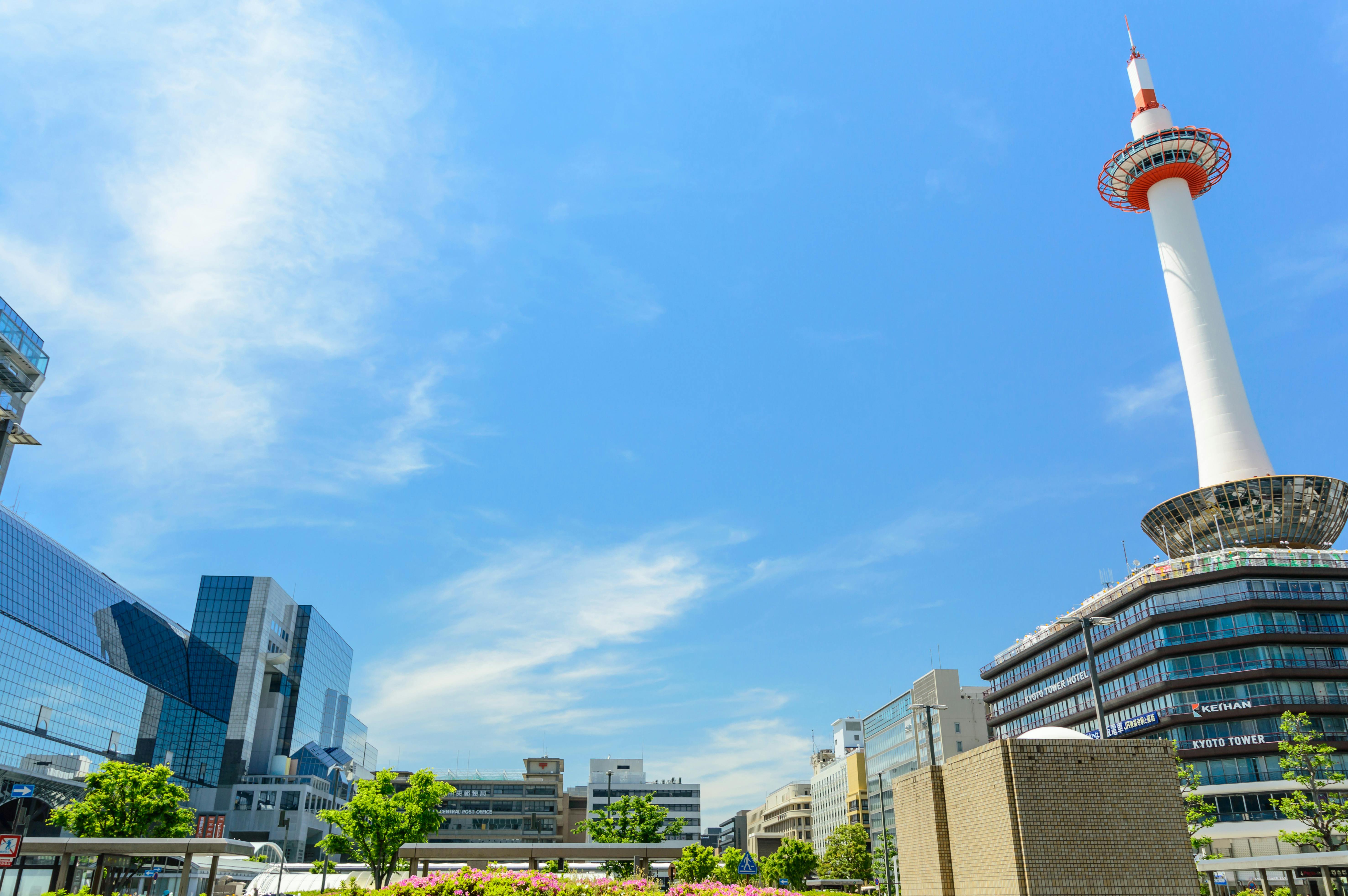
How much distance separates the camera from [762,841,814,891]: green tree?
85312 millimetres

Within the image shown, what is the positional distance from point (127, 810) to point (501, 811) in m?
96.9

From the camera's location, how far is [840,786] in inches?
6383

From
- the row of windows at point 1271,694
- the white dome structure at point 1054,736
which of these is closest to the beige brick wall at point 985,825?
the white dome structure at point 1054,736

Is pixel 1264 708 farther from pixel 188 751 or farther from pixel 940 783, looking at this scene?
pixel 188 751

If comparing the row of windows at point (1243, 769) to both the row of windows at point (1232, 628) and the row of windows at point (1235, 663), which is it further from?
the row of windows at point (1232, 628)

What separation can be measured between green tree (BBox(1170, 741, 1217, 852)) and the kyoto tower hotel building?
471 cm

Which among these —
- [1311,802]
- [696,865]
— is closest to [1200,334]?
[1311,802]

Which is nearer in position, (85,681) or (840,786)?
(85,681)

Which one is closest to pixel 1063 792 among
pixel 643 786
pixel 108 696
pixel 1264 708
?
pixel 1264 708

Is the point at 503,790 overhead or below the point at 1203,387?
below

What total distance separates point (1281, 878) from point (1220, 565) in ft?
85.6

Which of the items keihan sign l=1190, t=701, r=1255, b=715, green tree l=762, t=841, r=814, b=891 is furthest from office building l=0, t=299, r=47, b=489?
keihan sign l=1190, t=701, r=1255, b=715

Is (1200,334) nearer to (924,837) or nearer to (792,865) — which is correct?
(792,865)

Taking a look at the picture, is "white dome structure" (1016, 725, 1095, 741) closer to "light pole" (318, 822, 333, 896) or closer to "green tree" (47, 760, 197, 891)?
"light pole" (318, 822, 333, 896)
